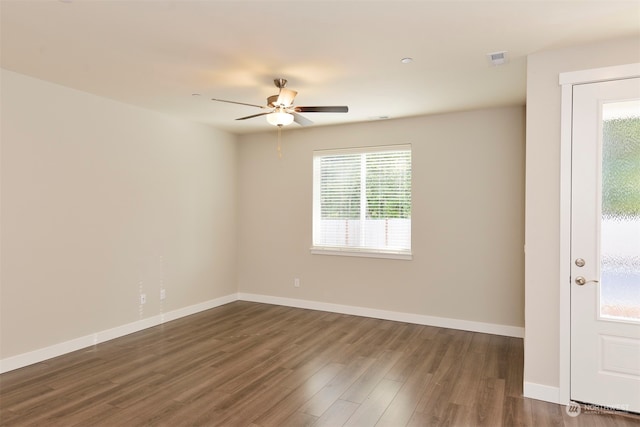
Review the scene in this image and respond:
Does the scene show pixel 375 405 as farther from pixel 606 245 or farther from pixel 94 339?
pixel 94 339

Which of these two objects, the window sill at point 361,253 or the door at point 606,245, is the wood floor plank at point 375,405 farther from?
the window sill at point 361,253

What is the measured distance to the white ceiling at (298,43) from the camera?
2.35 metres

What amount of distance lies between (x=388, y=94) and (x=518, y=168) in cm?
182

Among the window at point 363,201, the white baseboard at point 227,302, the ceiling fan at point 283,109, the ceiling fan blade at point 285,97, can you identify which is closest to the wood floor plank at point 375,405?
the white baseboard at point 227,302

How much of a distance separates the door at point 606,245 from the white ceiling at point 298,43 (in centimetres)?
55

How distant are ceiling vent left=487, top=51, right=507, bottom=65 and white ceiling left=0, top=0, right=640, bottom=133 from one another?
0.06 meters

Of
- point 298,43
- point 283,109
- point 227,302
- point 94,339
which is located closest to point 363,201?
point 283,109

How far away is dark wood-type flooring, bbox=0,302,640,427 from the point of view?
2734 mm

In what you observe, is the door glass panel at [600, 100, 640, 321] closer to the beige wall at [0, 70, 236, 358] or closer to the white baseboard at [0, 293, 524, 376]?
the white baseboard at [0, 293, 524, 376]

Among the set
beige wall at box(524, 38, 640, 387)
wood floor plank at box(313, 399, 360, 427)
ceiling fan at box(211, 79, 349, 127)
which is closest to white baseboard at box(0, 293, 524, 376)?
beige wall at box(524, 38, 640, 387)

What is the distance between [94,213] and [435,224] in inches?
159

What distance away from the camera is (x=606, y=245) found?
2.82 metres

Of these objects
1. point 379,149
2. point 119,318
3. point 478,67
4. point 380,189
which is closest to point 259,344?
point 119,318

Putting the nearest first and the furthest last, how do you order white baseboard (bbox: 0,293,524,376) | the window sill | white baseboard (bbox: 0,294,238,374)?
white baseboard (bbox: 0,294,238,374), white baseboard (bbox: 0,293,524,376), the window sill
